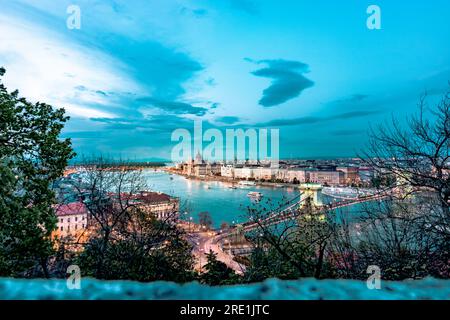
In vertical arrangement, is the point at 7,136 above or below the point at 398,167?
above

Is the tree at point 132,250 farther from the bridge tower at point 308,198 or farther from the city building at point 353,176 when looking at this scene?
the city building at point 353,176

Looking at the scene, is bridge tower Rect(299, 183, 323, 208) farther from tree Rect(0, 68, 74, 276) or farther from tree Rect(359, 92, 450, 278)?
tree Rect(0, 68, 74, 276)

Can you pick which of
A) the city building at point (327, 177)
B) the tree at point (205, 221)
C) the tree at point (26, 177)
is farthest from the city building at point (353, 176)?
the tree at point (26, 177)

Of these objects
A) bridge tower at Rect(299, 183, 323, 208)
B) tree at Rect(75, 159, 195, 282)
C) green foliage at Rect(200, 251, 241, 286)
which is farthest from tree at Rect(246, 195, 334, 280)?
tree at Rect(75, 159, 195, 282)

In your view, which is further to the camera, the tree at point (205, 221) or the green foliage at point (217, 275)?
the tree at point (205, 221)

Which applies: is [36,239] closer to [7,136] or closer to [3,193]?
[3,193]

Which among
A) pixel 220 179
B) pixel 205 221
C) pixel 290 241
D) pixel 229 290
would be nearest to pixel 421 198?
pixel 290 241

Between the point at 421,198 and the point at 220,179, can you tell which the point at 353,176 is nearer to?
the point at 421,198
